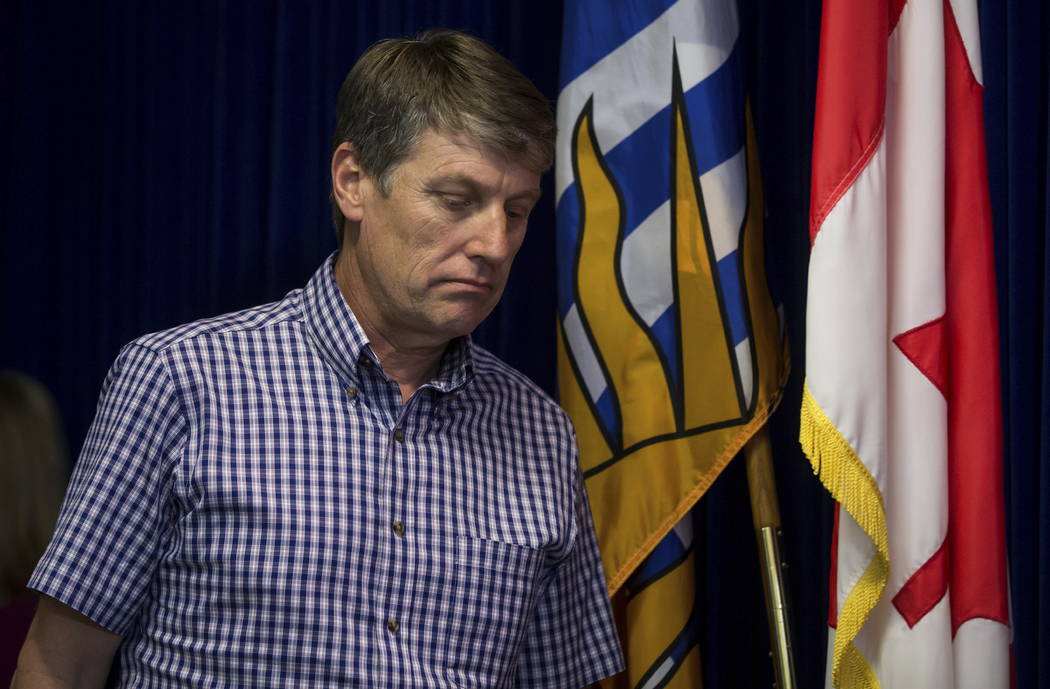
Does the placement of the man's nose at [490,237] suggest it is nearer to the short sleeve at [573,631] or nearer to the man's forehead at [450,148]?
the man's forehead at [450,148]

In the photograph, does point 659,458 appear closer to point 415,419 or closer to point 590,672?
point 590,672

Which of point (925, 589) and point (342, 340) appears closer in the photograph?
point (342, 340)

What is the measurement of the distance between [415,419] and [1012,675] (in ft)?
3.34

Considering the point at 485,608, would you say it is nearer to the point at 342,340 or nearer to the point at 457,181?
the point at 342,340

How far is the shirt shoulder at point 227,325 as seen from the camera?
1621 millimetres

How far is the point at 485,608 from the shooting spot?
1.68 metres

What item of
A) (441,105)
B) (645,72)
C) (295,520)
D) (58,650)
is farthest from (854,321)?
(58,650)

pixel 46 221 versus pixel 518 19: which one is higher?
pixel 518 19

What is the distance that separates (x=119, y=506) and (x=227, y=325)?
11.8 inches

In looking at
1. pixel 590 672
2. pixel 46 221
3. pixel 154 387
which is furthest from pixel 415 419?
pixel 46 221

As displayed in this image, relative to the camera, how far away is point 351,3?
251 cm

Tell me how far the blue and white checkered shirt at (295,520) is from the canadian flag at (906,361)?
0.47 meters

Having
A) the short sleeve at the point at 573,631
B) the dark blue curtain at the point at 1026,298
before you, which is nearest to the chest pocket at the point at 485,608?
the short sleeve at the point at 573,631

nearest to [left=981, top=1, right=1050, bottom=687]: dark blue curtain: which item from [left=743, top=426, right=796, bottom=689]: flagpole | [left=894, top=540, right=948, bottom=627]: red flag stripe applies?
[left=894, top=540, right=948, bottom=627]: red flag stripe
